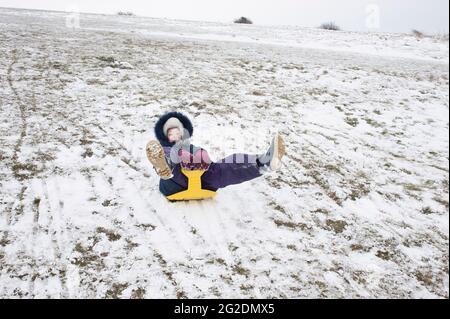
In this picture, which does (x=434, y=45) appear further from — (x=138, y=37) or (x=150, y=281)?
(x=150, y=281)

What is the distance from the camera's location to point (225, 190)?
4086 mm

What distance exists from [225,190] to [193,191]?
61 centimetres

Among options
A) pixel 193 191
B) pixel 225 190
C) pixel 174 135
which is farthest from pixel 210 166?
pixel 225 190

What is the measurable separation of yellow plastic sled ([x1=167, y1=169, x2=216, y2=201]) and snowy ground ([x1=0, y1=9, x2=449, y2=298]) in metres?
0.11

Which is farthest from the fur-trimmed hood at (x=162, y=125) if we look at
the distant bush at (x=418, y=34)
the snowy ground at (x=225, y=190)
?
the distant bush at (x=418, y=34)

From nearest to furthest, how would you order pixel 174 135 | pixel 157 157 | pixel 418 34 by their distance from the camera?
pixel 157 157
pixel 174 135
pixel 418 34

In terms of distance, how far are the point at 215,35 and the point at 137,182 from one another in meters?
10.7

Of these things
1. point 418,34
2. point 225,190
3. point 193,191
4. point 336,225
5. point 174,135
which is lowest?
point 336,225

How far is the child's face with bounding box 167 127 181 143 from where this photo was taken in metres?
3.72

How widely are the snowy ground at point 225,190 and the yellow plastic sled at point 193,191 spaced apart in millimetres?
111

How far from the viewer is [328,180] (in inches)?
170

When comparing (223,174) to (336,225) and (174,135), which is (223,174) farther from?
(336,225)

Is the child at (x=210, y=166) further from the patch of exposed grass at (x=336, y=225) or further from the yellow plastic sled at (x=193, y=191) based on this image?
the patch of exposed grass at (x=336, y=225)

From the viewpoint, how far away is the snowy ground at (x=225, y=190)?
2887mm
